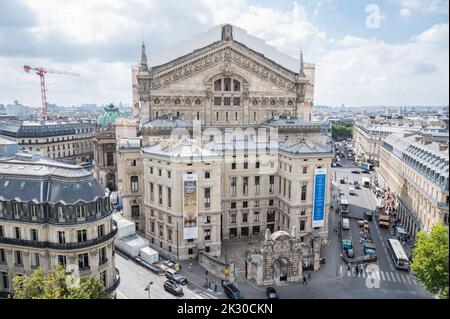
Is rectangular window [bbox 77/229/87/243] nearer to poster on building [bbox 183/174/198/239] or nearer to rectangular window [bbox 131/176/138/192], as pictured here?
poster on building [bbox 183/174/198/239]

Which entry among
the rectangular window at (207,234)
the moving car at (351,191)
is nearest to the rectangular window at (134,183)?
the rectangular window at (207,234)

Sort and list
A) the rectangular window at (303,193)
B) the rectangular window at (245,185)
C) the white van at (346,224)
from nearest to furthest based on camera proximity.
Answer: the rectangular window at (303,193) < the rectangular window at (245,185) < the white van at (346,224)

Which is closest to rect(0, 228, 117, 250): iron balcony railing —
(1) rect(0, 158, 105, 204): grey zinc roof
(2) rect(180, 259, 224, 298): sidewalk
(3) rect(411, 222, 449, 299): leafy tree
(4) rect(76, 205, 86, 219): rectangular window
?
(4) rect(76, 205, 86, 219): rectangular window

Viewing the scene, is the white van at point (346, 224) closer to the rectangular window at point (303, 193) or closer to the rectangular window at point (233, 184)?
the rectangular window at point (303, 193)

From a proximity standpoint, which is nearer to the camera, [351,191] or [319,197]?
[319,197]

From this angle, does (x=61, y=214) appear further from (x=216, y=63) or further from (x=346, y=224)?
(x=346, y=224)

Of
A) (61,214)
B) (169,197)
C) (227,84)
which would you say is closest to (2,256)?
(61,214)

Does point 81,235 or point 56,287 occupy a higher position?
point 81,235
